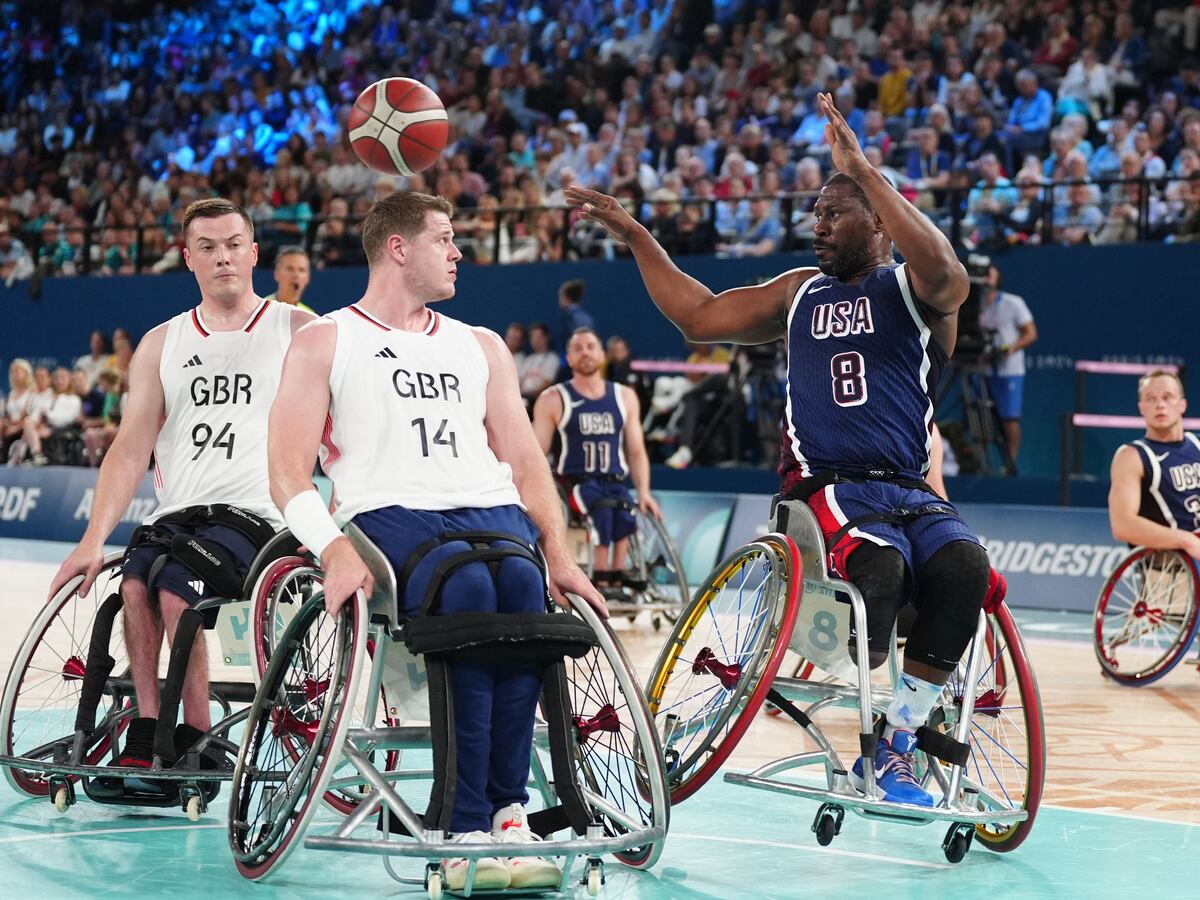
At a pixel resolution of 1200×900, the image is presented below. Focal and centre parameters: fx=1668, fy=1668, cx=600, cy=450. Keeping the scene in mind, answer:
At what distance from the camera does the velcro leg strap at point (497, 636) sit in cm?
376

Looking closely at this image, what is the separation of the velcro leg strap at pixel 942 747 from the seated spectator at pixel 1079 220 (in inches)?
380

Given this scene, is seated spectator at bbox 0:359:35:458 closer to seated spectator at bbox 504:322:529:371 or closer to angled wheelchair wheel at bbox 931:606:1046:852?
seated spectator at bbox 504:322:529:371

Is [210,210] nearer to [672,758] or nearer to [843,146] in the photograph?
[843,146]

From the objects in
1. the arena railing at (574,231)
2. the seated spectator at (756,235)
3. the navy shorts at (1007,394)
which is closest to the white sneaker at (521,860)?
the arena railing at (574,231)

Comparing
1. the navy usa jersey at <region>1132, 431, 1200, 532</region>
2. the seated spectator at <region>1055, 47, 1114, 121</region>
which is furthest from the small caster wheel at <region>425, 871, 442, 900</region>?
the seated spectator at <region>1055, 47, 1114, 121</region>

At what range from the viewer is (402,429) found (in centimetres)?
422

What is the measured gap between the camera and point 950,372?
1313cm

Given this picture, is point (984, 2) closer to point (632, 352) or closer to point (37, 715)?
point (632, 352)

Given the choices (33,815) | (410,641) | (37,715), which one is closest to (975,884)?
(410,641)

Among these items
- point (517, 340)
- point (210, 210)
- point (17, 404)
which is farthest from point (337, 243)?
point (210, 210)

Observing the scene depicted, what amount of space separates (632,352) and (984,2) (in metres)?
4.71

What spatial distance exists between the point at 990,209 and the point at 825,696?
9418 mm

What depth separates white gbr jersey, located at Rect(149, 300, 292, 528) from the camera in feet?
17.0

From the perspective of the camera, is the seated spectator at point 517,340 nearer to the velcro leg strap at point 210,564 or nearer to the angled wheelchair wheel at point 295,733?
the velcro leg strap at point 210,564
